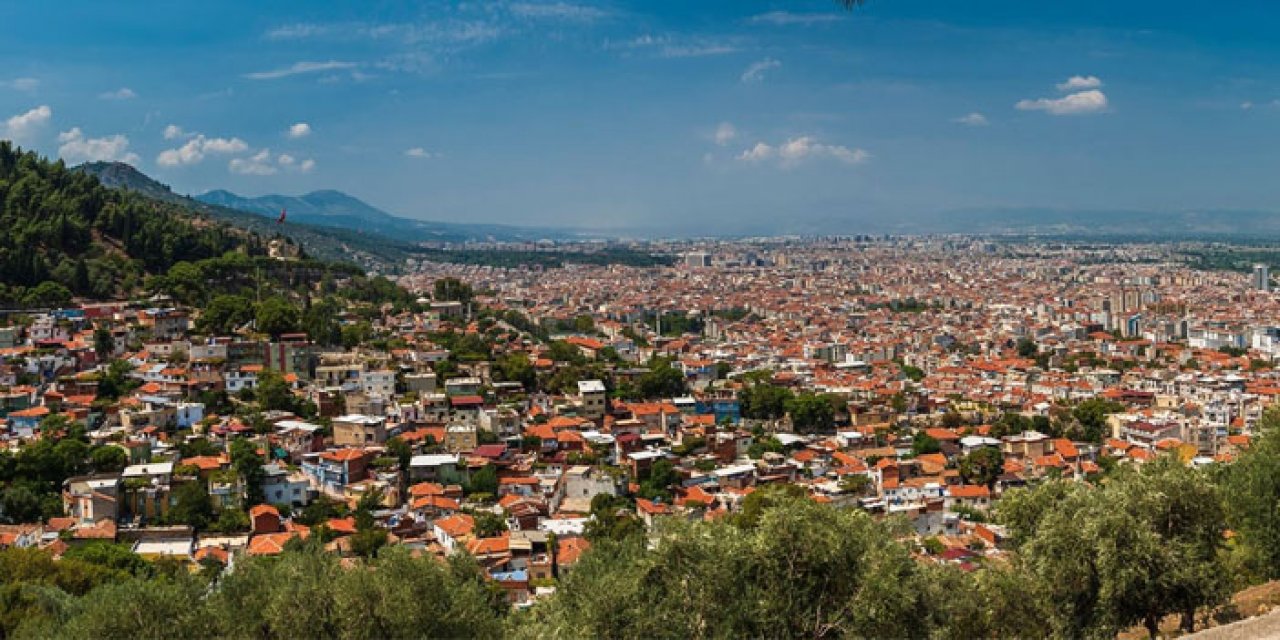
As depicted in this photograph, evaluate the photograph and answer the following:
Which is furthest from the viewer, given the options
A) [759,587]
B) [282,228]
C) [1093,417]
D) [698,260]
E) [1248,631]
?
[698,260]

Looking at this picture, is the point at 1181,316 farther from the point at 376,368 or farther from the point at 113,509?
the point at 113,509

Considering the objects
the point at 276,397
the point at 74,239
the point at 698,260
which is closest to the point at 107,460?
the point at 276,397

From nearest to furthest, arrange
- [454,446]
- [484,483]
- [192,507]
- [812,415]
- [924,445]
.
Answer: [192,507]
[484,483]
[454,446]
[924,445]
[812,415]

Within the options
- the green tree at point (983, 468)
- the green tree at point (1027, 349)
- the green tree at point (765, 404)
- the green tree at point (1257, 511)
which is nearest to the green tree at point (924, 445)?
the green tree at point (983, 468)

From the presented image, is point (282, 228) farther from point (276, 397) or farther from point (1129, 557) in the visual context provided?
point (1129, 557)

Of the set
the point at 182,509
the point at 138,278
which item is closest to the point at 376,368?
the point at 182,509
